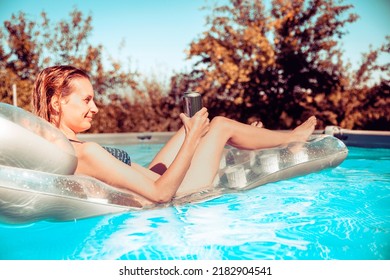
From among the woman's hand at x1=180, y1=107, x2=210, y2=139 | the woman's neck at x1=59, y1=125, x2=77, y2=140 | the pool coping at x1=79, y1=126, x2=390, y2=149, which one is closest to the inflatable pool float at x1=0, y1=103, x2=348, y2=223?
the woman's neck at x1=59, y1=125, x2=77, y2=140

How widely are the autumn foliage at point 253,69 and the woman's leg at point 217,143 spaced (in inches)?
168

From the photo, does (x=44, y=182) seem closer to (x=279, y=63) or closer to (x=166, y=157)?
(x=166, y=157)

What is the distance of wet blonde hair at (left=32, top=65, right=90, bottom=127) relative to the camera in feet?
6.81

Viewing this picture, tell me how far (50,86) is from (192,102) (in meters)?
0.74

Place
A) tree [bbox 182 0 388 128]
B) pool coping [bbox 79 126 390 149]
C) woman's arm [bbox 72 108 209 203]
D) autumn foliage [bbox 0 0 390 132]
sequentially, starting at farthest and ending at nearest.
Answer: tree [bbox 182 0 388 128]
autumn foliage [bbox 0 0 390 132]
pool coping [bbox 79 126 390 149]
woman's arm [bbox 72 108 209 203]

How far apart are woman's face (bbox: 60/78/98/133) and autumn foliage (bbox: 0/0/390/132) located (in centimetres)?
500

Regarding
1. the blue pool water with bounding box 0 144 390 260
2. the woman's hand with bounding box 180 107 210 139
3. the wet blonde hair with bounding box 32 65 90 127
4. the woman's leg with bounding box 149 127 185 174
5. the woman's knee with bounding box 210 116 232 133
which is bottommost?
the blue pool water with bounding box 0 144 390 260

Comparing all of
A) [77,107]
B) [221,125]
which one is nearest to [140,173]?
[77,107]

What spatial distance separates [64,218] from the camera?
2.02 m

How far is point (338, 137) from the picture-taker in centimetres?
546

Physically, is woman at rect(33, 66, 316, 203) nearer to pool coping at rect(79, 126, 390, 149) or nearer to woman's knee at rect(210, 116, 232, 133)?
woman's knee at rect(210, 116, 232, 133)

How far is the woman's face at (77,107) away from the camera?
2.10 metres
